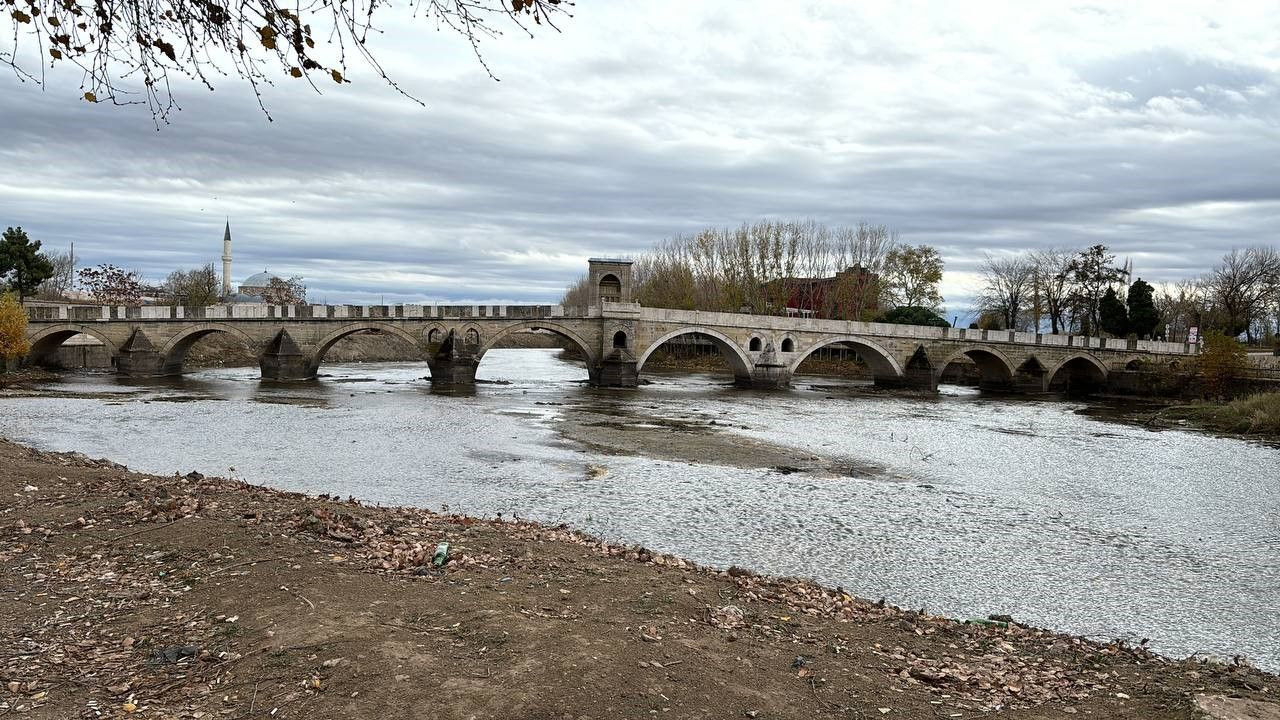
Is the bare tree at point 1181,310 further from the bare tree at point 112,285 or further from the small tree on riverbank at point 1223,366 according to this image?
the bare tree at point 112,285

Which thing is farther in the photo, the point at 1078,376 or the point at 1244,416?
the point at 1078,376

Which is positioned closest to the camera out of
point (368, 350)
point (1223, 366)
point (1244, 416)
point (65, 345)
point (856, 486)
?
point (856, 486)

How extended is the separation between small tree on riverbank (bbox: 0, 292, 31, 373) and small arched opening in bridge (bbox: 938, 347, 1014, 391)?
147ft

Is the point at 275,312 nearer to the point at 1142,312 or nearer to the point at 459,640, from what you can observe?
the point at 459,640

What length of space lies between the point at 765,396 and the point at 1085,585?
3029 centimetres

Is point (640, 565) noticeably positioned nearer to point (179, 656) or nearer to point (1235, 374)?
point (179, 656)

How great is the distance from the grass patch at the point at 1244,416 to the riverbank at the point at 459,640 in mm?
28314

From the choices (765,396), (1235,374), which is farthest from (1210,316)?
(765,396)

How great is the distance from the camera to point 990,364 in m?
54.7

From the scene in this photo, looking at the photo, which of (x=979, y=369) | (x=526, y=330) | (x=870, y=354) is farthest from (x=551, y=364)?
(x=979, y=369)

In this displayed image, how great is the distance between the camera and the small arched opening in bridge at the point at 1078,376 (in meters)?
53.5

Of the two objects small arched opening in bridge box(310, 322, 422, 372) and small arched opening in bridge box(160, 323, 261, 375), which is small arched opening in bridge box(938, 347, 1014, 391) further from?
small arched opening in bridge box(160, 323, 261, 375)

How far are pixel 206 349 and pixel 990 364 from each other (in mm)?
48940

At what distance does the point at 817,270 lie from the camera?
66188 millimetres
